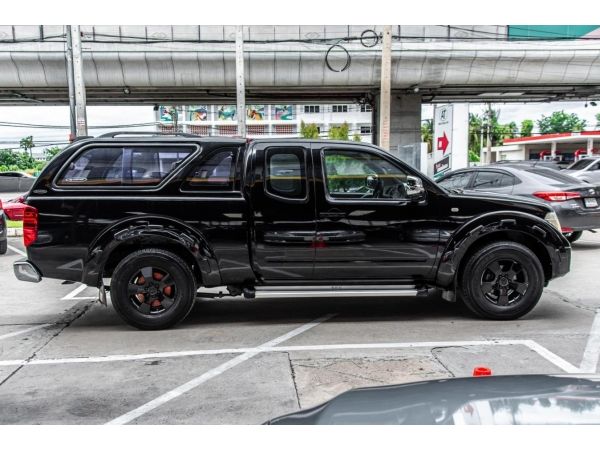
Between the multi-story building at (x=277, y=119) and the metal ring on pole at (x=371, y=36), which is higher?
the multi-story building at (x=277, y=119)

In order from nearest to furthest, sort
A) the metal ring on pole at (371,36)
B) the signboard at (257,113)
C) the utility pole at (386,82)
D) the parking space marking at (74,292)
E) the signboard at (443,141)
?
1. the parking space marking at (74,292)
2. the utility pole at (386,82)
3. the signboard at (443,141)
4. the metal ring on pole at (371,36)
5. the signboard at (257,113)

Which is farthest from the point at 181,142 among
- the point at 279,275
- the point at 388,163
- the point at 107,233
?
the point at 388,163

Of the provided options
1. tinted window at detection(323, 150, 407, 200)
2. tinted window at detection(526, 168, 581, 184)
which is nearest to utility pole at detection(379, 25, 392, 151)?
tinted window at detection(526, 168, 581, 184)

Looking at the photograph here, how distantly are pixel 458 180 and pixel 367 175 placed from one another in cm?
619

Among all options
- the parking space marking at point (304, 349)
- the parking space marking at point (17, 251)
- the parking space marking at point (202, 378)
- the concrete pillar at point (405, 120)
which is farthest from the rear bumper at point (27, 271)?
the concrete pillar at point (405, 120)

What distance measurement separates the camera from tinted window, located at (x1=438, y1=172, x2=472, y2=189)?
1145 centimetres

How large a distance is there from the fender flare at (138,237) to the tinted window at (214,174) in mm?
449

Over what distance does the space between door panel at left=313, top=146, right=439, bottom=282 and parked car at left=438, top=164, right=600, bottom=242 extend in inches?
167

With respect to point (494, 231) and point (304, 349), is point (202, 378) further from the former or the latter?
point (494, 231)

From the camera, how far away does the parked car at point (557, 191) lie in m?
10.0

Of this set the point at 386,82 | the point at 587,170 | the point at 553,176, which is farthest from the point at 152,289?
the point at 587,170

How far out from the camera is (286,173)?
5953 mm

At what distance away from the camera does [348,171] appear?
6.13m

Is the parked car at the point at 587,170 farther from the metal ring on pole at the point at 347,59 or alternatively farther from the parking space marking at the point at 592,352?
the parking space marking at the point at 592,352
